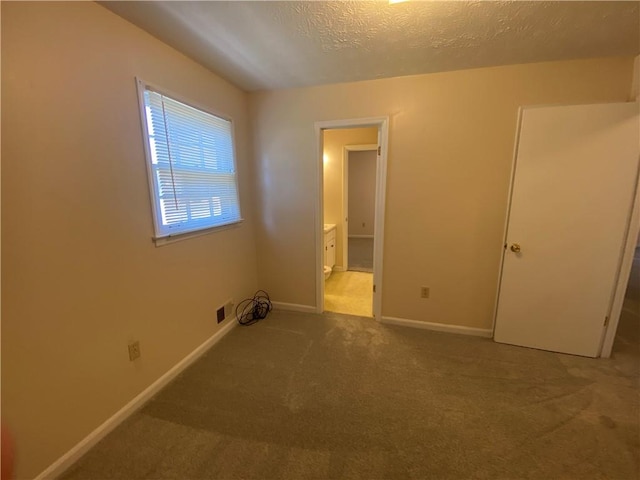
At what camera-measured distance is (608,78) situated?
1.94 m

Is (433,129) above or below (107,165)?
above

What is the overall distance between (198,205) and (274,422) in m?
1.62

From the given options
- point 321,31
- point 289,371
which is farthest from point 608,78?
point 289,371

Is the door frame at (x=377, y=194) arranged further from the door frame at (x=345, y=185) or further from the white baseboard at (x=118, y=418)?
the door frame at (x=345, y=185)

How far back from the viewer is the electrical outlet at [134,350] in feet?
5.44

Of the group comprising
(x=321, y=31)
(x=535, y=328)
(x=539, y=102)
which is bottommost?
(x=535, y=328)

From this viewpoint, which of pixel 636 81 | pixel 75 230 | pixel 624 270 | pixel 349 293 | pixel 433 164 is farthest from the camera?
pixel 349 293

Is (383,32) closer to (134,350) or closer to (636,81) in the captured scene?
(636,81)

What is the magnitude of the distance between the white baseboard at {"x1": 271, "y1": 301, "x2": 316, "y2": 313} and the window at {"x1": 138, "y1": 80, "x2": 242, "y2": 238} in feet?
3.74

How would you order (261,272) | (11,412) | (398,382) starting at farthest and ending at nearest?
(261,272)
(398,382)
(11,412)

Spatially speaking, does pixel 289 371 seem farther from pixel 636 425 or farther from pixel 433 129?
pixel 433 129

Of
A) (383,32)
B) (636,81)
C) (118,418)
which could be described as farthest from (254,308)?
(636,81)

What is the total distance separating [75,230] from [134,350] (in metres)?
0.82

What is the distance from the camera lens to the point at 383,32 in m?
1.65
